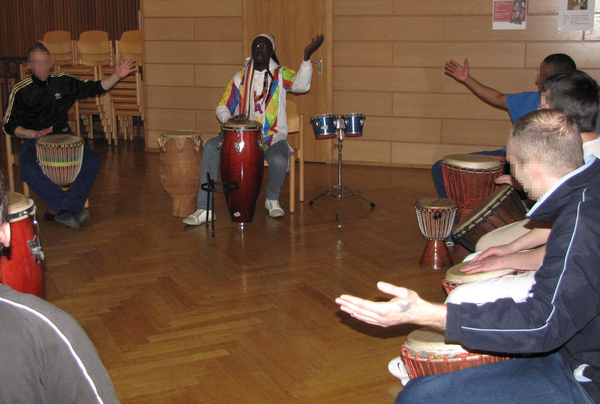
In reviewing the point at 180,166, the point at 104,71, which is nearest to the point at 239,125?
the point at 180,166

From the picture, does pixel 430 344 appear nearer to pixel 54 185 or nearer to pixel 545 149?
pixel 545 149

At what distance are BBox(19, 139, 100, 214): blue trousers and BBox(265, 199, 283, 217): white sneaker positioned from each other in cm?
137

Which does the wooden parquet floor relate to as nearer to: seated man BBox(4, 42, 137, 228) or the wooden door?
seated man BBox(4, 42, 137, 228)

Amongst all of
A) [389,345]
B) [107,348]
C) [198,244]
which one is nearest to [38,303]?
[107,348]

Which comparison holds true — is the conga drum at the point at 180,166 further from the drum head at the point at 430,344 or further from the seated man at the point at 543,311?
the seated man at the point at 543,311

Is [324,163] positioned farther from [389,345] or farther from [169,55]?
[389,345]

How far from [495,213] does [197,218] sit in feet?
7.04

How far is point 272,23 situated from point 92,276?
4.06 metres

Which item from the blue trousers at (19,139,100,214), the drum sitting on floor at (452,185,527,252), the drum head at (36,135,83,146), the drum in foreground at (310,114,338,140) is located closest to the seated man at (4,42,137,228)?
the blue trousers at (19,139,100,214)

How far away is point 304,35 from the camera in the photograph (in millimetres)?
6227

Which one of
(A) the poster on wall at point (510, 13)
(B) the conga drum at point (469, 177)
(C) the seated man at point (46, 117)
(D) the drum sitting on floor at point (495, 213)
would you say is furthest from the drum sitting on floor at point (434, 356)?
(A) the poster on wall at point (510, 13)

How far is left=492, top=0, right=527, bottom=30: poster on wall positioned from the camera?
18.4 ft

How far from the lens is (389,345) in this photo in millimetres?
2465

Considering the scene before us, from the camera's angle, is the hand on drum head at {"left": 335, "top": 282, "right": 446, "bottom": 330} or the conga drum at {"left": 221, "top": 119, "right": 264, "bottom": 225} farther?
the conga drum at {"left": 221, "top": 119, "right": 264, "bottom": 225}
